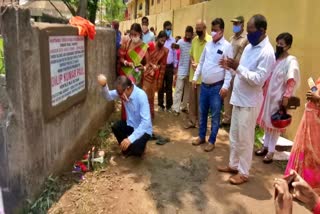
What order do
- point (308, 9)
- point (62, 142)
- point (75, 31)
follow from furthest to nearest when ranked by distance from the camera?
point (308, 9) < point (75, 31) < point (62, 142)

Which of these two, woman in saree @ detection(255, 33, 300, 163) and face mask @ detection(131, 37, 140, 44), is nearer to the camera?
woman in saree @ detection(255, 33, 300, 163)

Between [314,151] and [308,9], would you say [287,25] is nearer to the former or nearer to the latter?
[308,9]

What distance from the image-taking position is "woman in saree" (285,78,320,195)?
3639 mm

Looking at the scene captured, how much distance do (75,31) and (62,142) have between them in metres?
1.39

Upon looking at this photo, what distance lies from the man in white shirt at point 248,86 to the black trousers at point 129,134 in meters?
1.19

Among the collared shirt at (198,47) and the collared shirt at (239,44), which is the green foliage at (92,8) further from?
the collared shirt at (239,44)

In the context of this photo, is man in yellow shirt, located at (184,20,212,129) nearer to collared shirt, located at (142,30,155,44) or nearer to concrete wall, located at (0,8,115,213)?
collared shirt, located at (142,30,155,44)

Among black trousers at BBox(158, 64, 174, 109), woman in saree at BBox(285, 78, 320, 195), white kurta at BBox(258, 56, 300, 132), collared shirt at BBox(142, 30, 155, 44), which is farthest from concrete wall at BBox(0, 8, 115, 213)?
collared shirt at BBox(142, 30, 155, 44)

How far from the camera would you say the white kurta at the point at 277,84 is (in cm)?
473

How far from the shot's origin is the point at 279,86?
4926 mm

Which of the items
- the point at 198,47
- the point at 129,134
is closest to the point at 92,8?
the point at 198,47

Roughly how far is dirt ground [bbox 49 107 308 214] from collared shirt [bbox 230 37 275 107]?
1070mm

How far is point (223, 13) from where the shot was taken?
9.62 meters

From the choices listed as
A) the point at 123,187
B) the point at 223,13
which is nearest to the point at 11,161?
the point at 123,187
